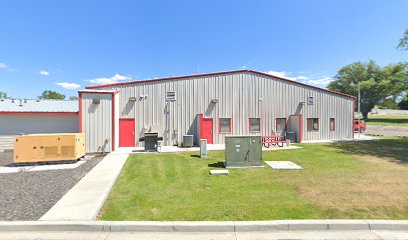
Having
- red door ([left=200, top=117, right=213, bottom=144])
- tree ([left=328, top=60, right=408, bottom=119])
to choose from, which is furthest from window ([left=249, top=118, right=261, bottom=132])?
tree ([left=328, top=60, right=408, bottom=119])

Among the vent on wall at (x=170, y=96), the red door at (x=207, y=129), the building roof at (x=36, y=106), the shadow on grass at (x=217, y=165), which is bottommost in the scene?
the shadow on grass at (x=217, y=165)

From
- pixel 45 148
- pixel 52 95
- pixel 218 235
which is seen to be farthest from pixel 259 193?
pixel 52 95

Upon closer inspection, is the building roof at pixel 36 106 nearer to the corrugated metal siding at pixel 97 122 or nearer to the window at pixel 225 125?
the corrugated metal siding at pixel 97 122

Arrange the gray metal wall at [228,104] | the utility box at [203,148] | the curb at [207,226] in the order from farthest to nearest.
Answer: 1. the gray metal wall at [228,104]
2. the utility box at [203,148]
3. the curb at [207,226]

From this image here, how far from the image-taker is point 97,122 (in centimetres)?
1358

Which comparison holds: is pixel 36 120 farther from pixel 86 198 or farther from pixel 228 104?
pixel 228 104

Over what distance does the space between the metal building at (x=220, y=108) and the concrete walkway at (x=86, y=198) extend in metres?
6.17

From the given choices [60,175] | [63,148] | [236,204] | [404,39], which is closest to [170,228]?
[236,204]

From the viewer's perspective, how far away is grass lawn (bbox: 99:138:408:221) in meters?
4.91

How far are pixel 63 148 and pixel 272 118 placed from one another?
17.0 metres

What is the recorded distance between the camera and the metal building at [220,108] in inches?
662

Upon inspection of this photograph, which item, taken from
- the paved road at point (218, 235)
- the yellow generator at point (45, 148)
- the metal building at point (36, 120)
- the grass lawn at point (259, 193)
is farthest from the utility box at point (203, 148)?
the metal building at point (36, 120)

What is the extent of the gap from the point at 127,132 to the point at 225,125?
8.62 metres

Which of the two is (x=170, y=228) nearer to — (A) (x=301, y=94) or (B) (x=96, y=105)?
(B) (x=96, y=105)
